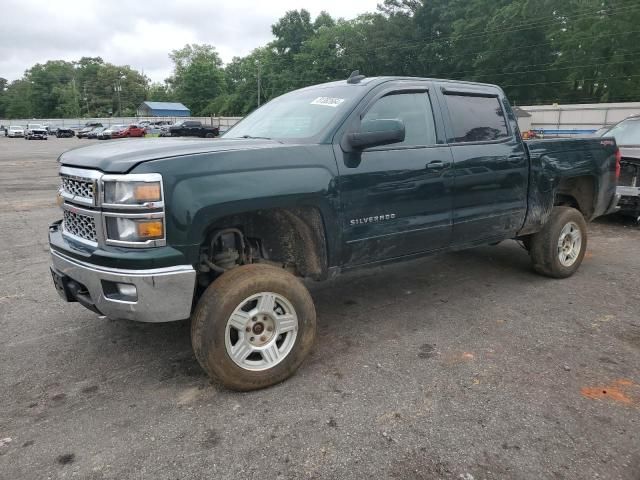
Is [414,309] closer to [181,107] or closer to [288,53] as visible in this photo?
[288,53]

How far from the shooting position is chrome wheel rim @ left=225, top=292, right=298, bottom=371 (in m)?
3.13

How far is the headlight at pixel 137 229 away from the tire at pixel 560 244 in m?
4.00

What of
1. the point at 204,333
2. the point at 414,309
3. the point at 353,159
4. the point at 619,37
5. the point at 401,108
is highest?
the point at 619,37

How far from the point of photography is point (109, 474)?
8.06 feet

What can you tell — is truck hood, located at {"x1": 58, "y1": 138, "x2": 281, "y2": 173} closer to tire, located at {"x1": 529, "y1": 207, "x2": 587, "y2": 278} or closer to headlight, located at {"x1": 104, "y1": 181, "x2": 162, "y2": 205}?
headlight, located at {"x1": 104, "y1": 181, "x2": 162, "y2": 205}

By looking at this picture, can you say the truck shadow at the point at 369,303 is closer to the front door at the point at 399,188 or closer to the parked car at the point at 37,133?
the front door at the point at 399,188

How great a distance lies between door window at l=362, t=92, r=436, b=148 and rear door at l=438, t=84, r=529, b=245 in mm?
202

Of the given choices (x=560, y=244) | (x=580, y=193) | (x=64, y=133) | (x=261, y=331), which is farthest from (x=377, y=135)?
(x=64, y=133)

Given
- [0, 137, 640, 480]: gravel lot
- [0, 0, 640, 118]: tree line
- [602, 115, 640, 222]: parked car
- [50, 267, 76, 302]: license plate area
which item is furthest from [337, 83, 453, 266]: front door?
[0, 0, 640, 118]: tree line

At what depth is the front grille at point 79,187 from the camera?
3.01 metres

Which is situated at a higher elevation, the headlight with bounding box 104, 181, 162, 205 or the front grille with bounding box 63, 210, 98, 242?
the headlight with bounding box 104, 181, 162, 205

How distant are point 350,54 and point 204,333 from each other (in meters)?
65.6

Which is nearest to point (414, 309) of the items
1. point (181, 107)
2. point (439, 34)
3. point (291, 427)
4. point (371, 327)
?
point (371, 327)

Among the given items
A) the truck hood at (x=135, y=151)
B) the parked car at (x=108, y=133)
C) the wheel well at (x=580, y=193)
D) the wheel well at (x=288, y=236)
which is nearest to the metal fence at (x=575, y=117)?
the wheel well at (x=580, y=193)
